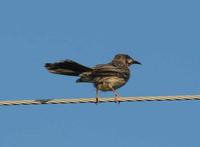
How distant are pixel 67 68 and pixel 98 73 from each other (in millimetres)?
656

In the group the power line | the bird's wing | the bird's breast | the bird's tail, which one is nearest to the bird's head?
the bird's wing

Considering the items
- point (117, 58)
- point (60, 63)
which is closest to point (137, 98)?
point (60, 63)

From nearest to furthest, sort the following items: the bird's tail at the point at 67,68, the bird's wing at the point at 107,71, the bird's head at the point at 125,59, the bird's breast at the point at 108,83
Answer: the bird's tail at the point at 67,68 → the bird's wing at the point at 107,71 → the bird's breast at the point at 108,83 → the bird's head at the point at 125,59

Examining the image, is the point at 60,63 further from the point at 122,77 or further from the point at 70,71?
the point at 122,77

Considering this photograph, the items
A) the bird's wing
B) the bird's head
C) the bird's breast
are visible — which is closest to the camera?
the bird's wing

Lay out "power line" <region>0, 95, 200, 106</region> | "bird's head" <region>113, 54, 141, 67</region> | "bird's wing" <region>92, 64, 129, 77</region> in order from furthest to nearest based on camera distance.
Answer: "bird's head" <region>113, 54, 141, 67</region> < "bird's wing" <region>92, 64, 129, 77</region> < "power line" <region>0, 95, 200, 106</region>

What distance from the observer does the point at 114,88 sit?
14.1 meters

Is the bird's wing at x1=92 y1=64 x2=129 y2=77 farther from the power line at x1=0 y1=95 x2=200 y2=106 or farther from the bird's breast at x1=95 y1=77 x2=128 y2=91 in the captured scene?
the power line at x1=0 y1=95 x2=200 y2=106

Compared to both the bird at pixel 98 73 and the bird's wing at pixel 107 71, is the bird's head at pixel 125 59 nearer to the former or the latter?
the bird at pixel 98 73

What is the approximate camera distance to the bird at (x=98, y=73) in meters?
13.0

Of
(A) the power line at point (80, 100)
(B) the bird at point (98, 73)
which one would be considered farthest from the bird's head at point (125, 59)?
(A) the power line at point (80, 100)

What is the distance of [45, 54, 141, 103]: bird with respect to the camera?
13.0 m

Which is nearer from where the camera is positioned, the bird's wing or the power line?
the power line

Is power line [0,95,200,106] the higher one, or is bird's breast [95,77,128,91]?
bird's breast [95,77,128,91]
